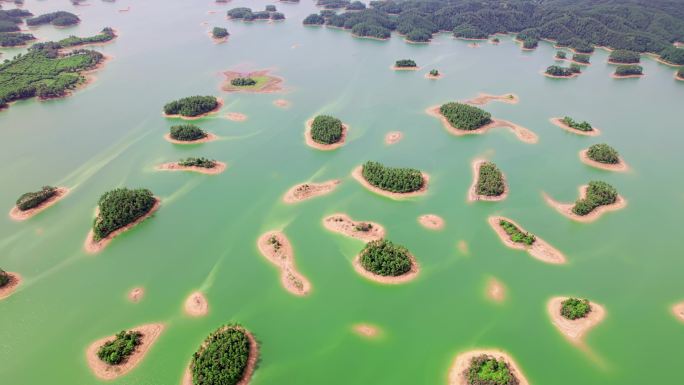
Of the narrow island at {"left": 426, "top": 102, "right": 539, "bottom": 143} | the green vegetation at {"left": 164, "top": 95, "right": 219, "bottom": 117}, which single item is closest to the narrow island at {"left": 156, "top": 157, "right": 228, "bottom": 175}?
the green vegetation at {"left": 164, "top": 95, "right": 219, "bottom": 117}

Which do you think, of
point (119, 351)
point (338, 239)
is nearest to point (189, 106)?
point (338, 239)

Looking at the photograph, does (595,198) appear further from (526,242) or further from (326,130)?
(326,130)

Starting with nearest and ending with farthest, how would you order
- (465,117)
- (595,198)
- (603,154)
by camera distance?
(595,198) < (603,154) < (465,117)

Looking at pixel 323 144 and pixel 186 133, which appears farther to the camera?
pixel 186 133

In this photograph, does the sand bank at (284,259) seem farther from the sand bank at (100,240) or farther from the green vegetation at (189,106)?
the green vegetation at (189,106)

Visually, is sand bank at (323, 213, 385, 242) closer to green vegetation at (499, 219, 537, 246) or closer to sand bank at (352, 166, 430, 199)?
sand bank at (352, 166, 430, 199)

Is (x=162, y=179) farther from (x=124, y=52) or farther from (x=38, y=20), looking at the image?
(x=38, y=20)
